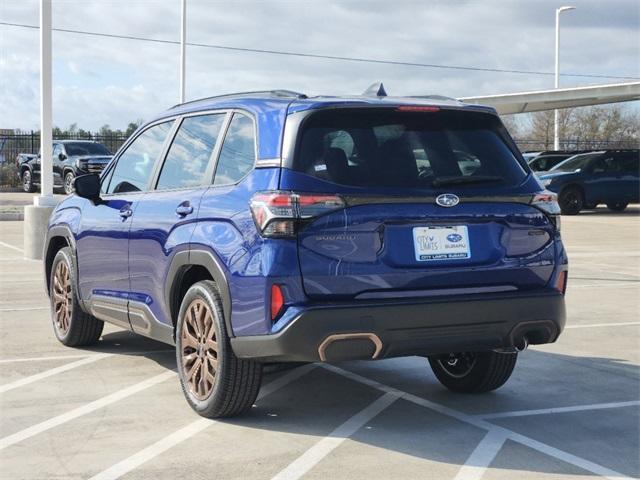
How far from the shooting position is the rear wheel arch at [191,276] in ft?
17.3

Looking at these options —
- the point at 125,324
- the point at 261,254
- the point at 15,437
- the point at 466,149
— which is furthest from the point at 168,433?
the point at 466,149

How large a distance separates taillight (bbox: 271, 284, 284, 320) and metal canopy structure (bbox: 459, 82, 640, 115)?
84.2ft

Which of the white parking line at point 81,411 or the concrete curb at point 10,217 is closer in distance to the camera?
the white parking line at point 81,411

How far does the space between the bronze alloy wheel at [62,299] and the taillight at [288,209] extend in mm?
3111

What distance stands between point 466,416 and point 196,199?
203 cm

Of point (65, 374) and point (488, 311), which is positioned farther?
point (65, 374)

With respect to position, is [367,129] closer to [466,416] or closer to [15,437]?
[466,416]

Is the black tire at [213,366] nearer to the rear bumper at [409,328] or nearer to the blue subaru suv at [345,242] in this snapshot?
the blue subaru suv at [345,242]

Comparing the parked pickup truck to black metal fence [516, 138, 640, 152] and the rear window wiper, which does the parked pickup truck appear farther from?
black metal fence [516, 138, 640, 152]

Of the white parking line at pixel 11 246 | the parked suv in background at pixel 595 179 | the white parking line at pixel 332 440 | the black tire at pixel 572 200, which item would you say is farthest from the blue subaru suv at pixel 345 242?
the black tire at pixel 572 200

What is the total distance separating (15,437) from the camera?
525cm

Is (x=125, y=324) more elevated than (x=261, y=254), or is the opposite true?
(x=261, y=254)

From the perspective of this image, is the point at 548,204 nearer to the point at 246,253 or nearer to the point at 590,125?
the point at 246,253

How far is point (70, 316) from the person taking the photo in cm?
767
